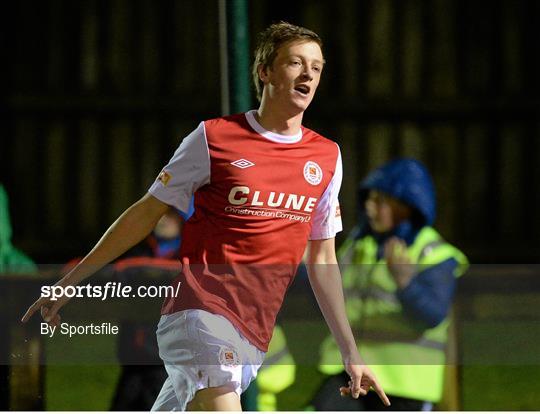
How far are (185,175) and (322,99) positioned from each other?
889cm

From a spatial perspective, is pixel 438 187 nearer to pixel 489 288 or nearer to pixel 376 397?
pixel 489 288

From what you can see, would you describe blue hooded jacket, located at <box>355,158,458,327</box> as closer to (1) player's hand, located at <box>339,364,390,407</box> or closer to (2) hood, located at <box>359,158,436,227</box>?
(2) hood, located at <box>359,158,436,227</box>

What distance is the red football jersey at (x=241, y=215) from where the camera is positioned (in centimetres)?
571

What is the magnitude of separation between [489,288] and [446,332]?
4.68 metres

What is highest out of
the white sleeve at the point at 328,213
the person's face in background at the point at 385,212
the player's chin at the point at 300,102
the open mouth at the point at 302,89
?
the open mouth at the point at 302,89

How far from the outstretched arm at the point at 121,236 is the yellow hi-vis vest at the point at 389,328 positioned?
1.40 meters

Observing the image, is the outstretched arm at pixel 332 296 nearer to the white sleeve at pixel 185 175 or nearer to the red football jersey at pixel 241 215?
the red football jersey at pixel 241 215

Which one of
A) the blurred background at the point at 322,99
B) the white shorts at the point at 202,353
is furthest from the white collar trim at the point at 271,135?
the blurred background at the point at 322,99

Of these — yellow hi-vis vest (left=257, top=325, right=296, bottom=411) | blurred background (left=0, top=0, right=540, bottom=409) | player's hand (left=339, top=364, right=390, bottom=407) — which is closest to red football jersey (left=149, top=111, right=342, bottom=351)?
player's hand (left=339, top=364, right=390, bottom=407)

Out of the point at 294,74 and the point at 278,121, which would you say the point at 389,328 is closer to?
the point at 278,121

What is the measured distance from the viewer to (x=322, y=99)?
47.8 feet

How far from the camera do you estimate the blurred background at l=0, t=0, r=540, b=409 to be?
14547 millimetres

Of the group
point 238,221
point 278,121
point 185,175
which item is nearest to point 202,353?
point 238,221

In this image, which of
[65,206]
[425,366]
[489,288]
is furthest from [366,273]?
[65,206]
